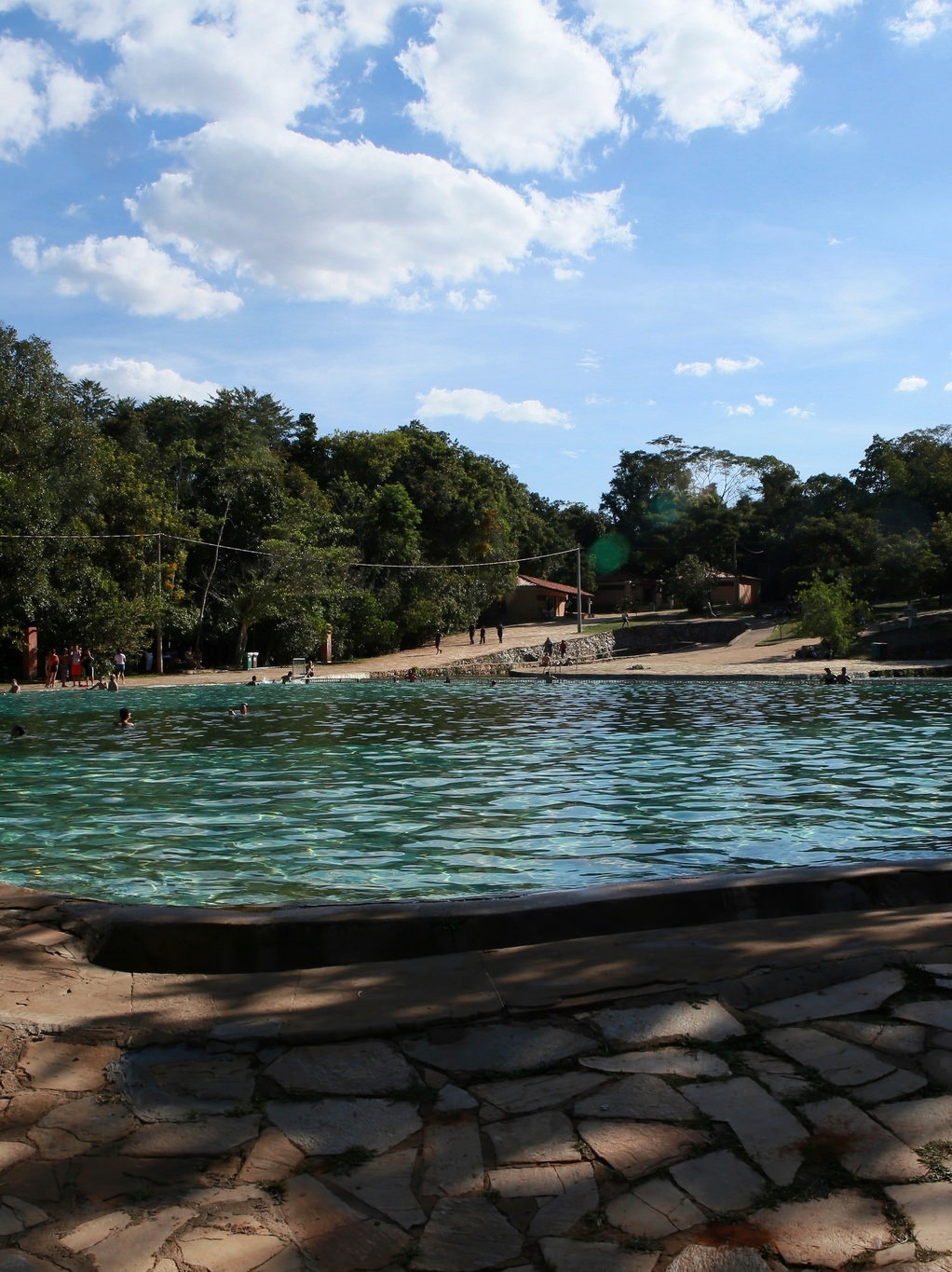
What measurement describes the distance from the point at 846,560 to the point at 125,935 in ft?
180

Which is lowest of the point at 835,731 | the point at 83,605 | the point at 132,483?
the point at 835,731

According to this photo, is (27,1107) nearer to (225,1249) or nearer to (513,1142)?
(225,1249)

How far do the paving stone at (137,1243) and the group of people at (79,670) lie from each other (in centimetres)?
2795

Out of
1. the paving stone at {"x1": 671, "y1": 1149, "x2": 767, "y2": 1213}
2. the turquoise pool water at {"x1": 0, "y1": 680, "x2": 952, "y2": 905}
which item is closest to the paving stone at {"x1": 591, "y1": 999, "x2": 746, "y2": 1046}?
the paving stone at {"x1": 671, "y1": 1149, "x2": 767, "y2": 1213}

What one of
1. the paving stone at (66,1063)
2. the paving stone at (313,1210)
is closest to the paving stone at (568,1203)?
the paving stone at (313,1210)

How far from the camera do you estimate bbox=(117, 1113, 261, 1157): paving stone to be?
261cm

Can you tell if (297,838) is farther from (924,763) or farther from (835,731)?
(835,731)

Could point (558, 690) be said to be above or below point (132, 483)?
below

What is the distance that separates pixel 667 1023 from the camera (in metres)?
3.27

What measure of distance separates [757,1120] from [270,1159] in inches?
50.8

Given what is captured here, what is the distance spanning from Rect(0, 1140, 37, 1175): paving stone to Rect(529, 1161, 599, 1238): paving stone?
132 cm

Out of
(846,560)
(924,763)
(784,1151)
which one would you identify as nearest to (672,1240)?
(784,1151)

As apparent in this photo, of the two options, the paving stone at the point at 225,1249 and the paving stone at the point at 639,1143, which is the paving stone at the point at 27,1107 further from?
the paving stone at the point at 639,1143

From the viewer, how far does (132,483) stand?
113 ft
